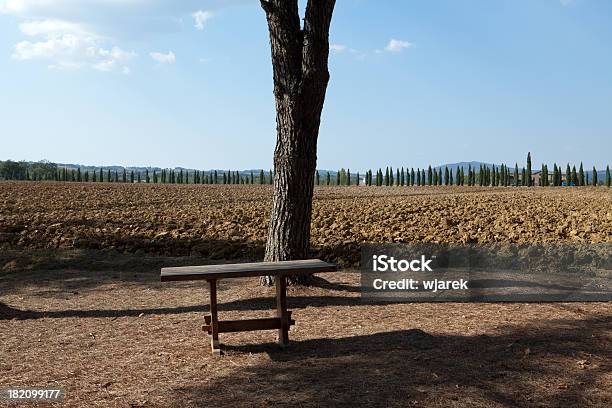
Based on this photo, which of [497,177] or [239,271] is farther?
[497,177]

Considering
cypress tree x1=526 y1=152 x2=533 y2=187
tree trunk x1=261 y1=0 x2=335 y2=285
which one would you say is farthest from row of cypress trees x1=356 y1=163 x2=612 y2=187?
tree trunk x1=261 y1=0 x2=335 y2=285

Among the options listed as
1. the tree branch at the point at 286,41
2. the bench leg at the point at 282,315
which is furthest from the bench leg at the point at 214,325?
the tree branch at the point at 286,41

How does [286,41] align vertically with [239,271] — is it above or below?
above

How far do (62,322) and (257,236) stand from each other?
7.57 metres

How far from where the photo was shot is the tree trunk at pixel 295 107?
359 inches

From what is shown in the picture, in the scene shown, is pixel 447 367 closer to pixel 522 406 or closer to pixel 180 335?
pixel 522 406

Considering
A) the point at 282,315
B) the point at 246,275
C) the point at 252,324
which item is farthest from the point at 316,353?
the point at 246,275

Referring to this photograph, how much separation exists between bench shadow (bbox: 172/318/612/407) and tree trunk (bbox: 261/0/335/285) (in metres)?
2.83

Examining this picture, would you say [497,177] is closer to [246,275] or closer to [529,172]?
[529,172]

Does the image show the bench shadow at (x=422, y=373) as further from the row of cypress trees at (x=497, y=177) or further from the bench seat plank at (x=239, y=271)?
the row of cypress trees at (x=497, y=177)

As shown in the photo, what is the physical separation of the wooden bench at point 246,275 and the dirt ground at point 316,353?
222 mm

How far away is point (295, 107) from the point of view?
360 inches

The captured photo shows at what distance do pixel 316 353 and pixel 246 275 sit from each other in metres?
1.03

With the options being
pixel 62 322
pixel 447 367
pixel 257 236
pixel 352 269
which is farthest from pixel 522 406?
pixel 257 236
